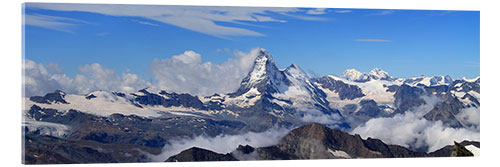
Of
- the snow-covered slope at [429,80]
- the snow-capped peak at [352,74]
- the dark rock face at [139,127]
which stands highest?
the snow-capped peak at [352,74]

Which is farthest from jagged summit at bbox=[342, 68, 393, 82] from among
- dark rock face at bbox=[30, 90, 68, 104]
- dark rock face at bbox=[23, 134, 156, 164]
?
dark rock face at bbox=[30, 90, 68, 104]

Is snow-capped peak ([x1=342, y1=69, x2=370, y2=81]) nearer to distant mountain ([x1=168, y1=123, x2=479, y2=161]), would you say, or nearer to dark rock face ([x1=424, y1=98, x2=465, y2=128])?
distant mountain ([x1=168, y1=123, x2=479, y2=161])

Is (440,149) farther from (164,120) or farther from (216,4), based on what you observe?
(164,120)

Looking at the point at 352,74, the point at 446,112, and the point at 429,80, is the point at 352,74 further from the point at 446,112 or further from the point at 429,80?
the point at 446,112

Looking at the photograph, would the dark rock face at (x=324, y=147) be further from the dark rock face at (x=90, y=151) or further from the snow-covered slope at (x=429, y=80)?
the dark rock face at (x=90, y=151)

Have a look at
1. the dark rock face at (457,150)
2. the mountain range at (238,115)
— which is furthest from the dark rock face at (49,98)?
the dark rock face at (457,150)

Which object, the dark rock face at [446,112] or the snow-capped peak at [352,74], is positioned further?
the dark rock face at [446,112]

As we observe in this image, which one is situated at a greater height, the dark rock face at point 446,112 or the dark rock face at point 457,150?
the dark rock face at point 446,112
